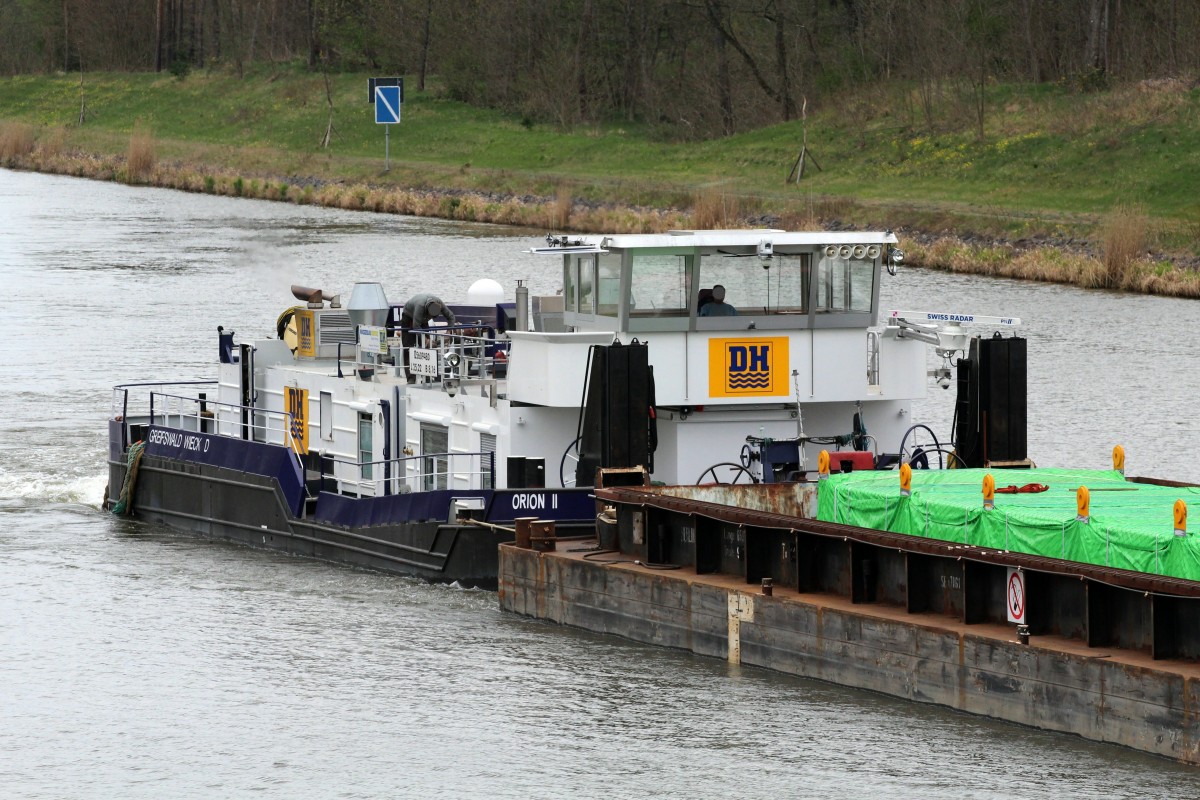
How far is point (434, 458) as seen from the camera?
79.4 ft

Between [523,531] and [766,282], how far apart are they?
12.7 ft

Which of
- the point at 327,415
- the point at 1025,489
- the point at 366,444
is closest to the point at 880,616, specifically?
the point at 1025,489

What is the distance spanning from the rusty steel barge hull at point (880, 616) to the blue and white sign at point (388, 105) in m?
61.9

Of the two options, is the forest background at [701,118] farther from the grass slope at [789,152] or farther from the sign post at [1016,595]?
the sign post at [1016,595]

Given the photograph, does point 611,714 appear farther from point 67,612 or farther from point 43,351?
point 43,351

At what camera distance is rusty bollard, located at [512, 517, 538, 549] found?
21.3m

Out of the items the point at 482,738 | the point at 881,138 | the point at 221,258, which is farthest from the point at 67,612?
the point at 881,138

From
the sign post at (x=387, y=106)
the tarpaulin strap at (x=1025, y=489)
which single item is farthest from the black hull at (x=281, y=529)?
the sign post at (x=387, y=106)

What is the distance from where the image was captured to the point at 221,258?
57.4m

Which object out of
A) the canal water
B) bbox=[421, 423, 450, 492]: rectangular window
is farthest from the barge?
bbox=[421, 423, 450, 492]: rectangular window

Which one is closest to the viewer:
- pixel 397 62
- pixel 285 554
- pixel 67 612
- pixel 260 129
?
pixel 67 612

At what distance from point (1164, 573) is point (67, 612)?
1257cm

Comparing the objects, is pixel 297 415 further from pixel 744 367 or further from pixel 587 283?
pixel 744 367

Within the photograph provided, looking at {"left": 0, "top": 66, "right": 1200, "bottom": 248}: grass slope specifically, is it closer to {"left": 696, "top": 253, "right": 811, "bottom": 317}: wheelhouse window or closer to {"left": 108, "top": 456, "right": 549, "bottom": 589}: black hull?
{"left": 696, "top": 253, "right": 811, "bottom": 317}: wheelhouse window
